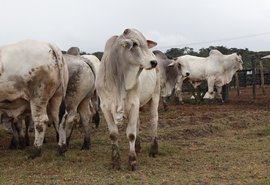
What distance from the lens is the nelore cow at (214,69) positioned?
19609mm

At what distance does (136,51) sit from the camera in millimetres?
6820

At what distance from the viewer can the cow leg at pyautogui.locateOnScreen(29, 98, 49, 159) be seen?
25.6 ft

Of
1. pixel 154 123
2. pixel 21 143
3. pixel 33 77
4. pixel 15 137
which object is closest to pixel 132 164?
pixel 154 123

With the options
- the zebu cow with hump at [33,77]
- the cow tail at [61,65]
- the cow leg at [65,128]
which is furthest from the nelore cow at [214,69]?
the zebu cow with hump at [33,77]

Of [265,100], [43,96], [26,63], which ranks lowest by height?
[265,100]

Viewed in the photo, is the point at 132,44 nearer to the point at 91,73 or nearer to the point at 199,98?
the point at 91,73

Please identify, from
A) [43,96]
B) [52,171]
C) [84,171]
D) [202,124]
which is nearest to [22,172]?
[52,171]

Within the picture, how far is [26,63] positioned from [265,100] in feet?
44.8

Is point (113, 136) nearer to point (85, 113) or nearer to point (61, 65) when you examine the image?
point (61, 65)

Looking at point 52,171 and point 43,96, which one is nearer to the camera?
point 52,171

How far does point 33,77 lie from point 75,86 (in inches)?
40.2

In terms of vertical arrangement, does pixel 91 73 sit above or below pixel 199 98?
above

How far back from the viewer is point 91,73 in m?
8.76

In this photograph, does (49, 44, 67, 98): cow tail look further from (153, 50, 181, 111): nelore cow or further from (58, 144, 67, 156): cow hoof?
(153, 50, 181, 111): nelore cow
